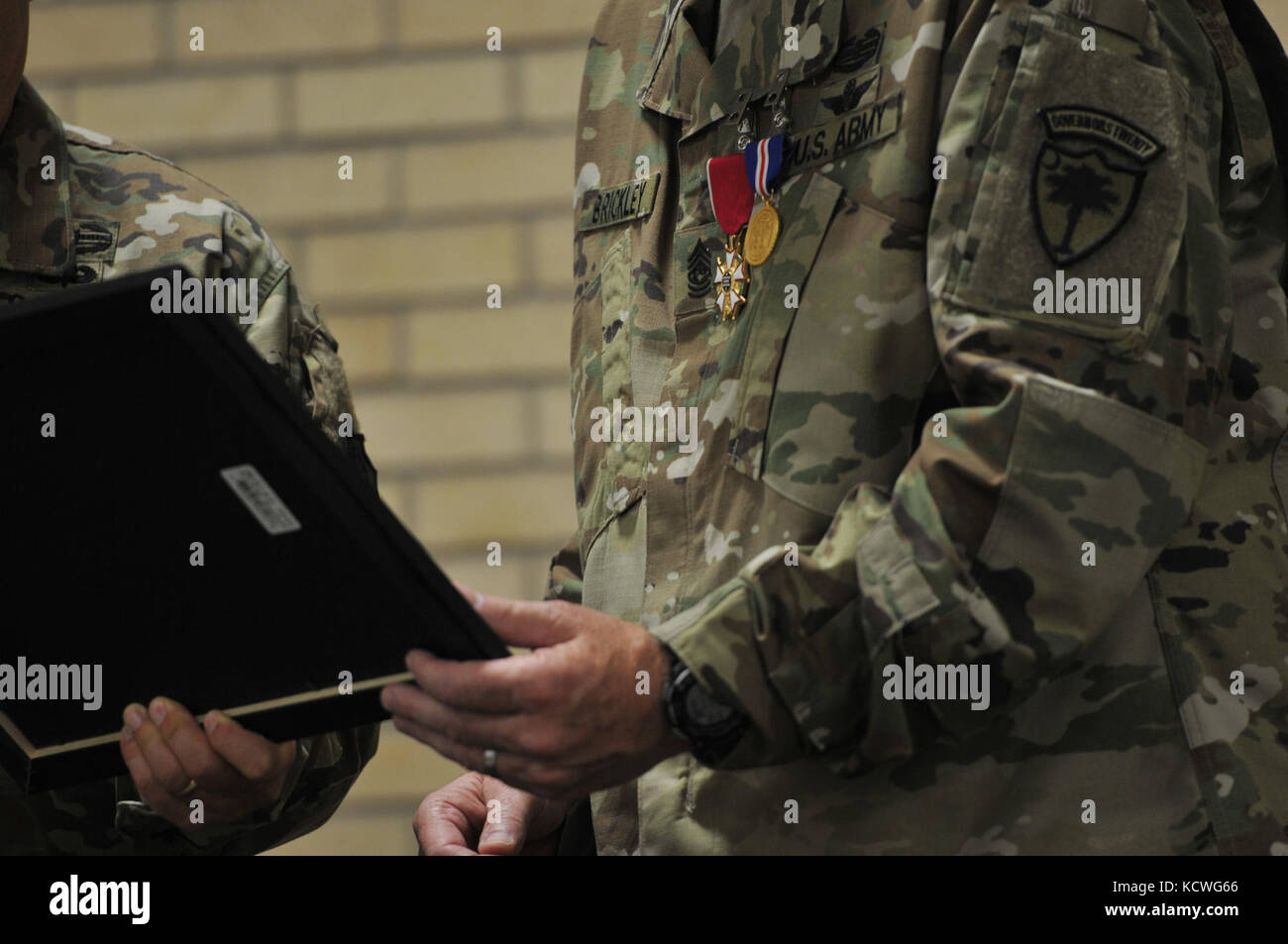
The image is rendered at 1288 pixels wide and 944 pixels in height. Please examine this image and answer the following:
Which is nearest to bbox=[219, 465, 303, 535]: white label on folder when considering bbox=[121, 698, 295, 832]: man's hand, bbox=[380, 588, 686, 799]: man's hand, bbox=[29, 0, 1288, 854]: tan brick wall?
bbox=[380, 588, 686, 799]: man's hand

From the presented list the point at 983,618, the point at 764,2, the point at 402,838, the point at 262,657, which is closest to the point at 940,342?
the point at 983,618

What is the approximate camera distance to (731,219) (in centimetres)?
115

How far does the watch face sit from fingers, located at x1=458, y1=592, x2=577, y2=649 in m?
0.09

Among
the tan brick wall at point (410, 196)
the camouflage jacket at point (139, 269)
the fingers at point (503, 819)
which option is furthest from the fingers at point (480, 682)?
the tan brick wall at point (410, 196)

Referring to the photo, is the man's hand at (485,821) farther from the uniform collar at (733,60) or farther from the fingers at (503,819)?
the uniform collar at (733,60)

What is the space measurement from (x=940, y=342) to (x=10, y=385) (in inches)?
23.4

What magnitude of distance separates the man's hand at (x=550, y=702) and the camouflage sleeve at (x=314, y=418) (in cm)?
49

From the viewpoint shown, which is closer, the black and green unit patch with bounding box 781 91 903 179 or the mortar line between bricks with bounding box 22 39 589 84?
the black and green unit patch with bounding box 781 91 903 179

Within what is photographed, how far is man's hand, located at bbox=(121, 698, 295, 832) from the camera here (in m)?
1.03

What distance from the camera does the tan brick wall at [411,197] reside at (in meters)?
2.28

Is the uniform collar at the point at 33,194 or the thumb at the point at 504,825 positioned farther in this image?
the uniform collar at the point at 33,194

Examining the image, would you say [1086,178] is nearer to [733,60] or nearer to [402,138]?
[733,60]

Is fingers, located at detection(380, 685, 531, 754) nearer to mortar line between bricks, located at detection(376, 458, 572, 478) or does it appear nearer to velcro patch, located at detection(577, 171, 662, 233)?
velcro patch, located at detection(577, 171, 662, 233)

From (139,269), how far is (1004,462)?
103cm
